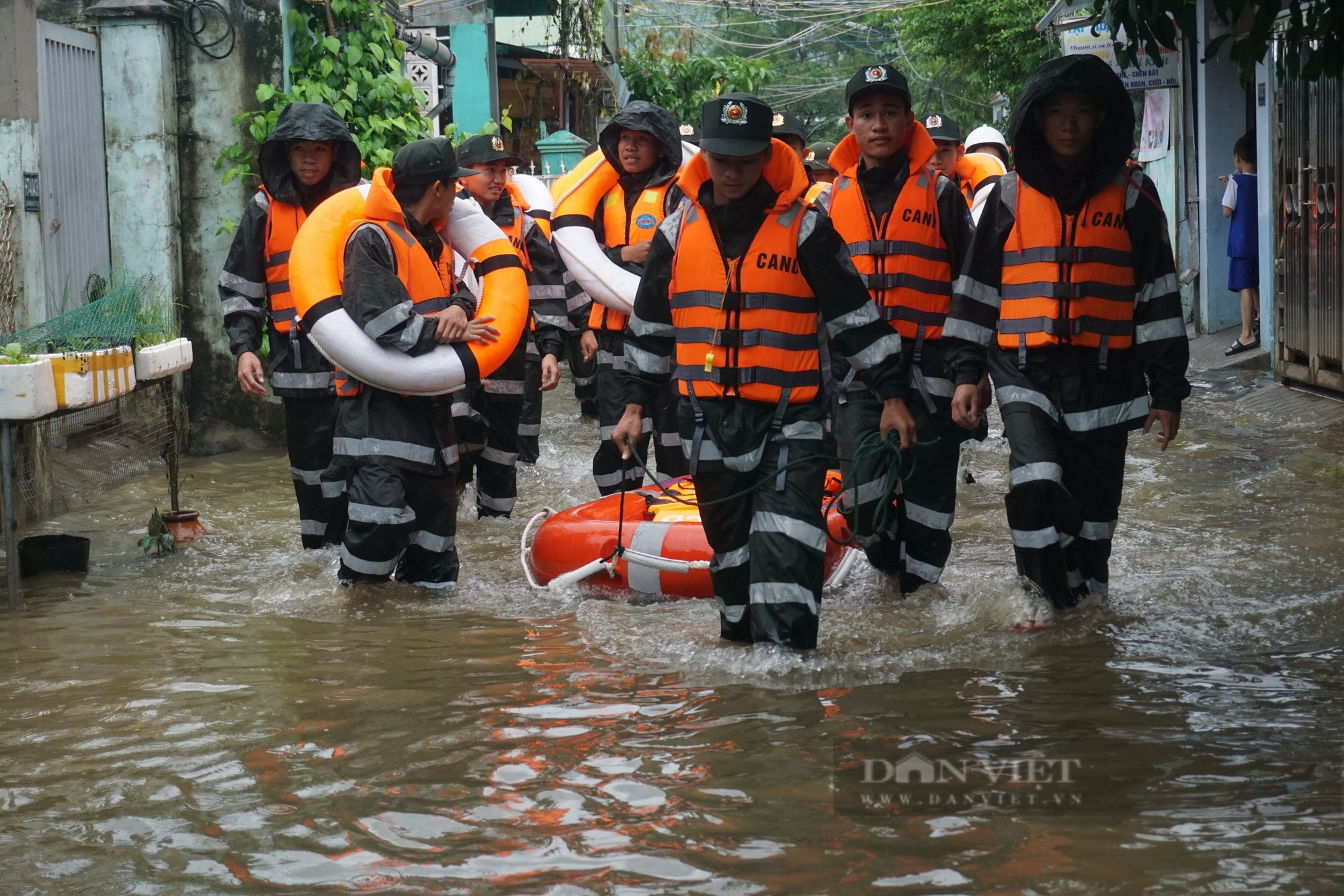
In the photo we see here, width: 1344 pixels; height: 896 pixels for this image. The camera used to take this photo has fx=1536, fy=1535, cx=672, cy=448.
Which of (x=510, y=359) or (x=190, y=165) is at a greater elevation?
(x=190, y=165)

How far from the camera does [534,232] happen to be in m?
8.34

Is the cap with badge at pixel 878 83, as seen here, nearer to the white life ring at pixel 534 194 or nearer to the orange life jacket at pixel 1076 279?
the orange life jacket at pixel 1076 279

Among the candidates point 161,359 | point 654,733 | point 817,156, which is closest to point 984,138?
point 817,156

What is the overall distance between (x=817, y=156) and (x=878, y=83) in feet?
21.3

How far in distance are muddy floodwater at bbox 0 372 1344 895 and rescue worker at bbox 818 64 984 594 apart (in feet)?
1.23

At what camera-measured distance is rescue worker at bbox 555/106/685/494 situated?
7746 millimetres

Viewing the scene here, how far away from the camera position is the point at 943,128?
955cm

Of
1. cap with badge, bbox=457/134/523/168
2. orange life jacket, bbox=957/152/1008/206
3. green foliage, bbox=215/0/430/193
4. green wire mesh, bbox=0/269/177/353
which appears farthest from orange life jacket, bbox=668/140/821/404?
green foliage, bbox=215/0/430/193

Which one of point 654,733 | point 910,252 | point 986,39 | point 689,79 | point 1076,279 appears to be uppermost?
point 986,39

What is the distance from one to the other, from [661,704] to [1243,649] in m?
2.00

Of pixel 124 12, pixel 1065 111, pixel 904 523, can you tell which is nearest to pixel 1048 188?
pixel 1065 111

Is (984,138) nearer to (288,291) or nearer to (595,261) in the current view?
(595,261)

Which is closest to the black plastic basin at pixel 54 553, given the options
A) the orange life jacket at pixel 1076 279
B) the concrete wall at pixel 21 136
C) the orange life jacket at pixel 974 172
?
the concrete wall at pixel 21 136

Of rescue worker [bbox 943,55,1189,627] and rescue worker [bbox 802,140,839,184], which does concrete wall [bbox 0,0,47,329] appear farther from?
rescue worker [bbox 943,55,1189,627]
